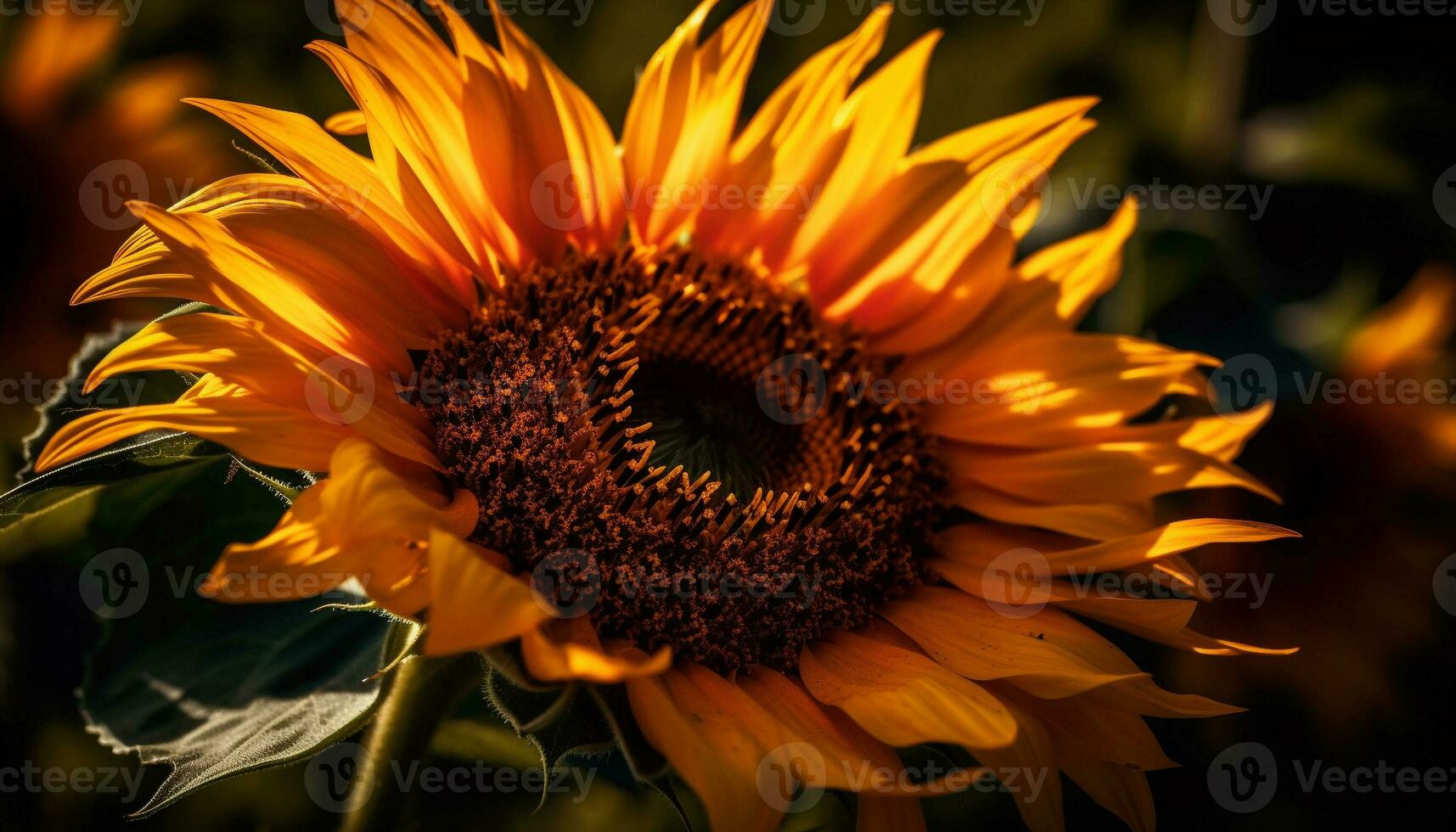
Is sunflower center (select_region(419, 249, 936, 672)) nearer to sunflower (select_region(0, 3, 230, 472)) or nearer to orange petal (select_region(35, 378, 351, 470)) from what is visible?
orange petal (select_region(35, 378, 351, 470))

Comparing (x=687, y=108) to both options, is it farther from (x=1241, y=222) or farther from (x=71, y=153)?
(x=71, y=153)

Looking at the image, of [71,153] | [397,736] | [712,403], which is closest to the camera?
[397,736]

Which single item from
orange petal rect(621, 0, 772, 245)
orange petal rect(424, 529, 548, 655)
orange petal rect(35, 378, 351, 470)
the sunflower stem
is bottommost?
the sunflower stem

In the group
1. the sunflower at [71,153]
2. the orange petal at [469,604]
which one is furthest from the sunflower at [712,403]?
the sunflower at [71,153]

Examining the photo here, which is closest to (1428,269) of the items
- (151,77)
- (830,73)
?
(830,73)

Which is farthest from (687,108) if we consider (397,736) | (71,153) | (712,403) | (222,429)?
(71,153)

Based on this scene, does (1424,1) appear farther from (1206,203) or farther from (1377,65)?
(1206,203)

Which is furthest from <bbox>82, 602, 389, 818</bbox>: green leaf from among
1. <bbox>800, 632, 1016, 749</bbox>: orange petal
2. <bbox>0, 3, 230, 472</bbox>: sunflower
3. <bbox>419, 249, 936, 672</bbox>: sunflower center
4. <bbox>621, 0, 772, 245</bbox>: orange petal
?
<bbox>0, 3, 230, 472</bbox>: sunflower
